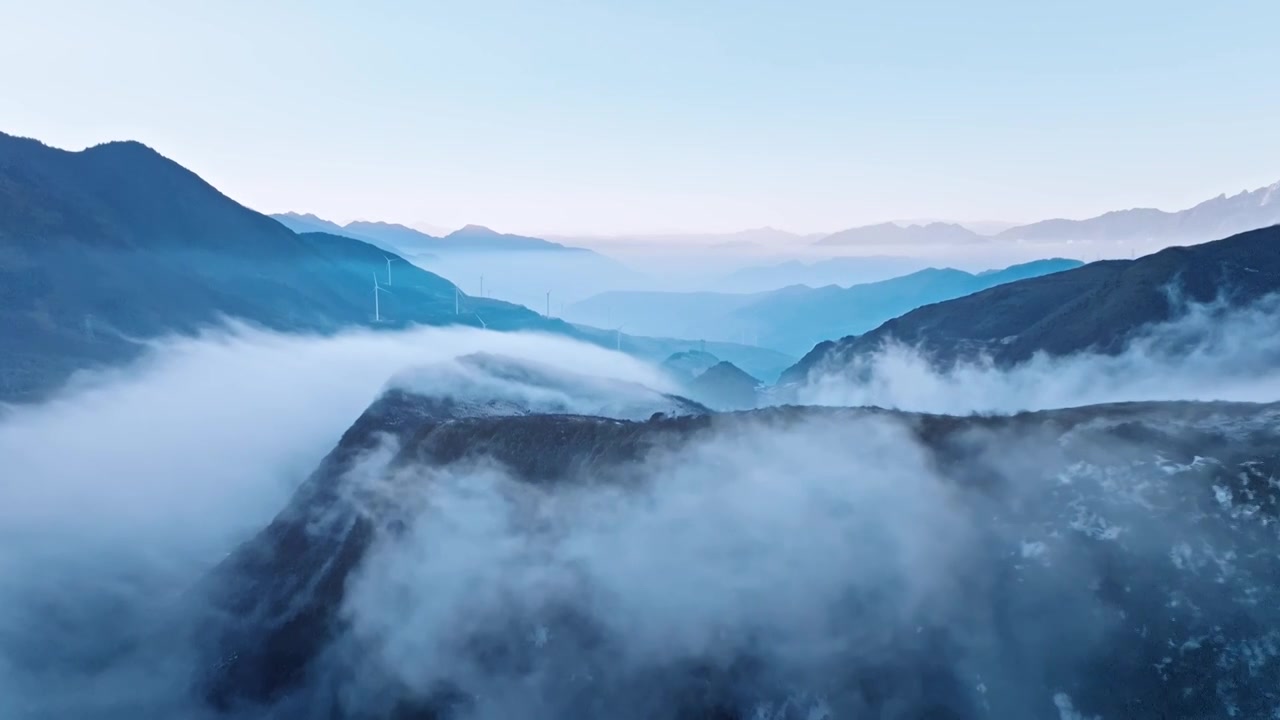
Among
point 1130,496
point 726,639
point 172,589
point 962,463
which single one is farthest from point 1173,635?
point 172,589

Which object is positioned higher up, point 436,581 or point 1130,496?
point 1130,496

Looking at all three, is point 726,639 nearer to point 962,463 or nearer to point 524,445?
point 962,463

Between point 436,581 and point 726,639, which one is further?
point 436,581

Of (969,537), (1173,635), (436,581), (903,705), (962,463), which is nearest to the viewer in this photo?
(1173,635)

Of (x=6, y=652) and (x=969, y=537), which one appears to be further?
(x=6, y=652)

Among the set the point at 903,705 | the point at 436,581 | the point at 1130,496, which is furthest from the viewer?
the point at 436,581

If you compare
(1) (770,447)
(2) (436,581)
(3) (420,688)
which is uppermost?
(1) (770,447)

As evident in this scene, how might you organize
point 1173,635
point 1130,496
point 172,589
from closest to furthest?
point 1173,635 < point 1130,496 < point 172,589

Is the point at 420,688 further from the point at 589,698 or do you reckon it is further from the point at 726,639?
the point at 726,639

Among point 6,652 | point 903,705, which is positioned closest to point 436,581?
point 903,705
